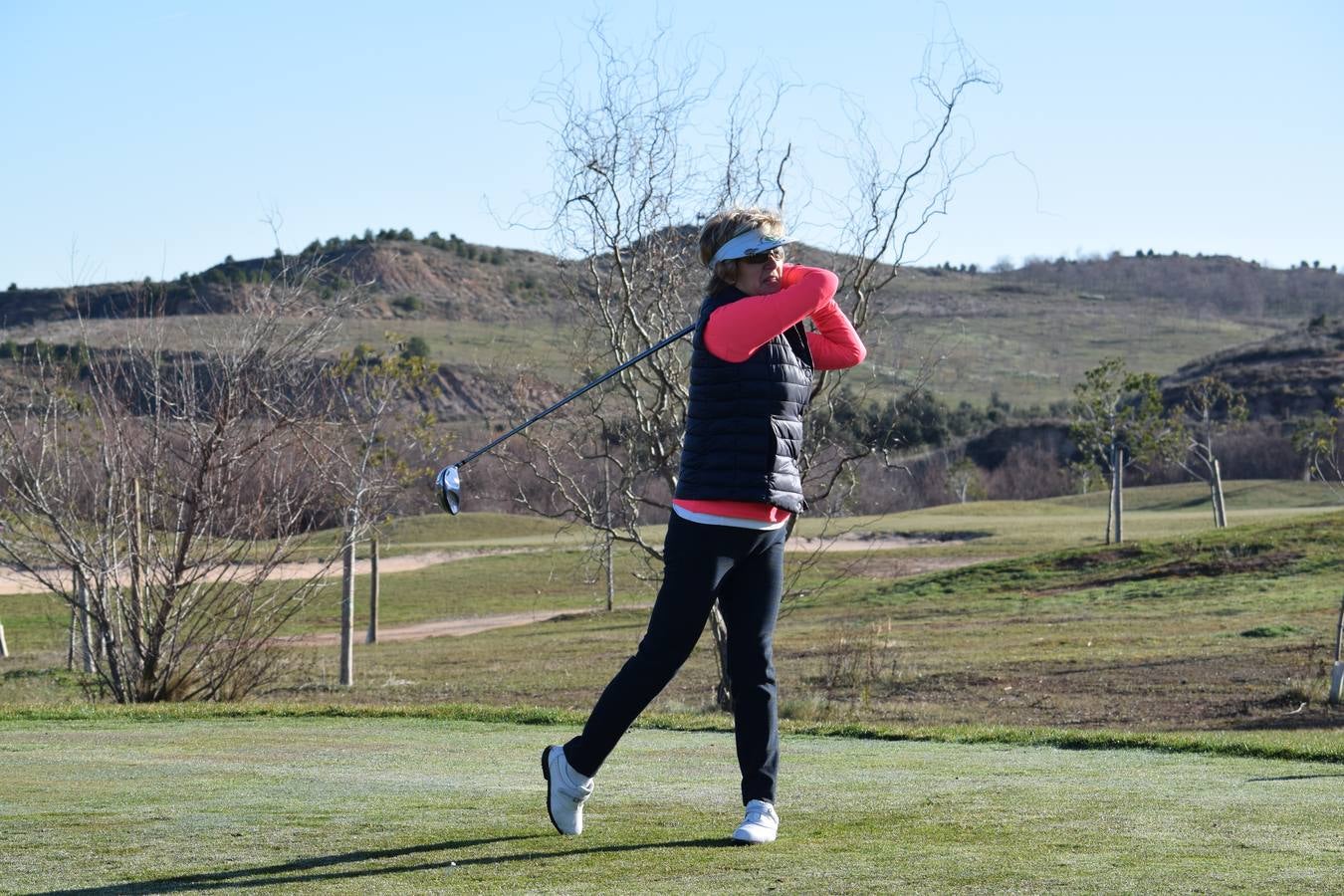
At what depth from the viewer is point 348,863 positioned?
4.80m

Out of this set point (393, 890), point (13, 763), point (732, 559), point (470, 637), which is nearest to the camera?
point (393, 890)

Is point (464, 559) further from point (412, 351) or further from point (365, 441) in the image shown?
point (365, 441)

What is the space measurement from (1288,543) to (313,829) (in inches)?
1390

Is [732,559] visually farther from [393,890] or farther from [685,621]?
[393,890]

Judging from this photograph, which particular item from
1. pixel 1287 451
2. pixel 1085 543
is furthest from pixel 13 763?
pixel 1287 451

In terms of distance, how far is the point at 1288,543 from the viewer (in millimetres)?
37031

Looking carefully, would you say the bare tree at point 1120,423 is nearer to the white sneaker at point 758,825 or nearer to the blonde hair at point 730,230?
the blonde hair at point 730,230

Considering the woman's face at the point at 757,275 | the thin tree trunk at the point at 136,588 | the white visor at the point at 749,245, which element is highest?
the white visor at the point at 749,245

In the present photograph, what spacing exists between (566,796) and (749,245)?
6.36 ft

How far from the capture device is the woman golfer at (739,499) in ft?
16.9

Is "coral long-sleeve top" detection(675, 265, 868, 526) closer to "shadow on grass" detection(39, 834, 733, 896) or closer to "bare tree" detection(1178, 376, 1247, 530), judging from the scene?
"shadow on grass" detection(39, 834, 733, 896)

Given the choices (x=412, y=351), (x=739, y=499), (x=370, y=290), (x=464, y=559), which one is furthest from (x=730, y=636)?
(x=412, y=351)

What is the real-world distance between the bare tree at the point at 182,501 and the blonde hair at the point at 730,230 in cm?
1037

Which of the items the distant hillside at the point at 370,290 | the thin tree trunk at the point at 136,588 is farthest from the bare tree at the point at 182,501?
the distant hillside at the point at 370,290
